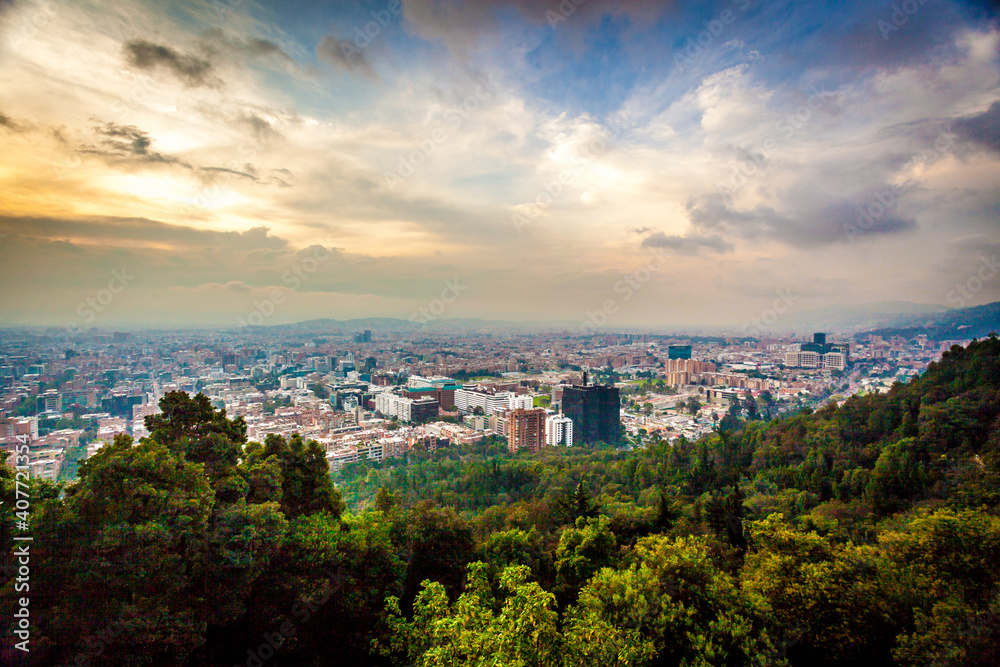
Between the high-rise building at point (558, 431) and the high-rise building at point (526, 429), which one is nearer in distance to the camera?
the high-rise building at point (526, 429)

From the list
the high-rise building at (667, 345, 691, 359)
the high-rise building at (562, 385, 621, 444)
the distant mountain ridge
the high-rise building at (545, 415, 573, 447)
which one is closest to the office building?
the high-rise building at (562, 385, 621, 444)

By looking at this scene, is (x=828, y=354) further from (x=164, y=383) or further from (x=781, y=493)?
(x=164, y=383)

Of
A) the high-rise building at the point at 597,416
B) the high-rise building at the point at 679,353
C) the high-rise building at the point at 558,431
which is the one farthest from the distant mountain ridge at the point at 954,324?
the high-rise building at the point at 558,431

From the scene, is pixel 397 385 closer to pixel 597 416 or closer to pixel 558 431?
pixel 558 431

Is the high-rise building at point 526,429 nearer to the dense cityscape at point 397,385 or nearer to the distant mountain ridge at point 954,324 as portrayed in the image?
the dense cityscape at point 397,385

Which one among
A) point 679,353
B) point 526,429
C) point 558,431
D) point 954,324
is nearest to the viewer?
point 954,324

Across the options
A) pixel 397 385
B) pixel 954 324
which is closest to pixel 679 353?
pixel 954 324
